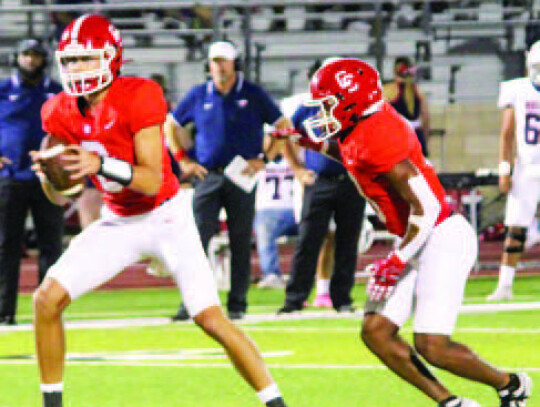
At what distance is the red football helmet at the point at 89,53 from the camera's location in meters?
5.93

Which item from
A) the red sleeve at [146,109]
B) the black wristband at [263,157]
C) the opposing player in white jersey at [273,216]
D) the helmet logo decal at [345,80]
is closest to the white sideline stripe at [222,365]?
the helmet logo decal at [345,80]

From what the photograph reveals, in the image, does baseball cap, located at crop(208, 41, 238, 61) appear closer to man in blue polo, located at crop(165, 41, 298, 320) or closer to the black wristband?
man in blue polo, located at crop(165, 41, 298, 320)

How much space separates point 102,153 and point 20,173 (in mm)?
4455

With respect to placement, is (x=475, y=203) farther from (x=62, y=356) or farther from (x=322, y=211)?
(x=62, y=356)

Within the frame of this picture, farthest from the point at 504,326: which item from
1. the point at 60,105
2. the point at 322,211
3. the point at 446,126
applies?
the point at 446,126

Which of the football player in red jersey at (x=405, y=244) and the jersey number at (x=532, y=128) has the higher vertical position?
the football player in red jersey at (x=405, y=244)

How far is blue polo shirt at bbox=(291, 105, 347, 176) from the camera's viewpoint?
10.4 m

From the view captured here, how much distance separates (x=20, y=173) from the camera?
405 inches

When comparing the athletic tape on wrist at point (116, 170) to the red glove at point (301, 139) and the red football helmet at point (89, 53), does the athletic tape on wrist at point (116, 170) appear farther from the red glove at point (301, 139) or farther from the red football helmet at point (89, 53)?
the red glove at point (301, 139)

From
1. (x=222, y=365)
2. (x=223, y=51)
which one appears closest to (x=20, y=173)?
(x=223, y=51)

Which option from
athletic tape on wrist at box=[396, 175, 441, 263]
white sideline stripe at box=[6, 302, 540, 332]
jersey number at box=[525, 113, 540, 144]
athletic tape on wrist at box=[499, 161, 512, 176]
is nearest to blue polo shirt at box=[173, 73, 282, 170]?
white sideline stripe at box=[6, 302, 540, 332]

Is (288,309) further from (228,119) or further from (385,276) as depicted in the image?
(385,276)

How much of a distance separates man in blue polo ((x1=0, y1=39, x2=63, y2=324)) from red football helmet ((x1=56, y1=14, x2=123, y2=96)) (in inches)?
170

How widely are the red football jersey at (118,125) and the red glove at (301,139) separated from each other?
2.86ft
